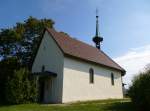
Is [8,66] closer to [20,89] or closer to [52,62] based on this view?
[52,62]

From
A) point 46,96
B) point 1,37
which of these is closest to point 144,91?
point 46,96

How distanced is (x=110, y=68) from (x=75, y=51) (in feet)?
24.9

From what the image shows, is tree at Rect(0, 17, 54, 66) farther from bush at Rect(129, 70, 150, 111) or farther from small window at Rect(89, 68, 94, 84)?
bush at Rect(129, 70, 150, 111)

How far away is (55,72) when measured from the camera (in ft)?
88.5

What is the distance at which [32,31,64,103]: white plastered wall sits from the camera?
26.3m

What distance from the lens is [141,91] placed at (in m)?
18.0

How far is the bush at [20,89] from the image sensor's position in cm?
2464

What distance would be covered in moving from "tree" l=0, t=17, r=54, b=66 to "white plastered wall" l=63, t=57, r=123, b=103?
9.95 metres

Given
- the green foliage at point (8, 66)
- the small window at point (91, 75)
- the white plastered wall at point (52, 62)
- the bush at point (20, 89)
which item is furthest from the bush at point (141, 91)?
the green foliage at point (8, 66)

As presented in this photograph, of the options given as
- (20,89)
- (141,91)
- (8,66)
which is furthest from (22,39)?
(141,91)

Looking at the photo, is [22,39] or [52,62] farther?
[22,39]

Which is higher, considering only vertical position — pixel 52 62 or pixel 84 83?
pixel 52 62

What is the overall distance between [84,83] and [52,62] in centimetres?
436

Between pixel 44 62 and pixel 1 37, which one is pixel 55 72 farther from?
pixel 1 37
